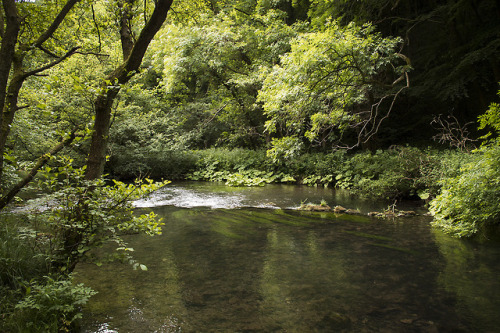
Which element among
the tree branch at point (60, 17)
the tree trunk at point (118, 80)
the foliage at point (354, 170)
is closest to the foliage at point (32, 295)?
the tree trunk at point (118, 80)

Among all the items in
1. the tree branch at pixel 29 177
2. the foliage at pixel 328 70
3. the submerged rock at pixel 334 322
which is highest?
the foliage at pixel 328 70

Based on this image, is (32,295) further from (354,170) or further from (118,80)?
(354,170)

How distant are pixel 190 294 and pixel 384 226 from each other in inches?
187

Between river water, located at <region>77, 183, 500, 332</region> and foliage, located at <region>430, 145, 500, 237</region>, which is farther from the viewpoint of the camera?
foliage, located at <region>430, 145, 500, 237</region>

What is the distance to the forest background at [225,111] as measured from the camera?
3.14 metres

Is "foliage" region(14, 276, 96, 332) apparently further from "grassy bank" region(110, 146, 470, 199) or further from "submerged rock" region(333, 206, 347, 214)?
"submerged rock" region(333, 206, 347, 214)

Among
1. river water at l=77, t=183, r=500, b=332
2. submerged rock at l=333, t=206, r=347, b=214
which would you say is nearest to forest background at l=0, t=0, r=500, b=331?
river water at l=77, t=183, r=500, b=332

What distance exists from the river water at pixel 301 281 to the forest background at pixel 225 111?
71 centimetres

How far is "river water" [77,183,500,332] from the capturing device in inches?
134

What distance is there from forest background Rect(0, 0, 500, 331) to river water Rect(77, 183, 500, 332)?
0.71m

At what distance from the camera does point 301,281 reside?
4.41 meters

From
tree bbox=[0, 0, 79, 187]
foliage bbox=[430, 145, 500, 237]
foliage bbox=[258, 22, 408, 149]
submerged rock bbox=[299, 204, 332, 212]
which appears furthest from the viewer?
submerged rock bbox=[299, 204, 332, 212]

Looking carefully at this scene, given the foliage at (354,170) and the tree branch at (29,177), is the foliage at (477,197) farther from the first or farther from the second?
the tree branch at (29,177)

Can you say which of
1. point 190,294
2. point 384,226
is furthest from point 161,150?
point 190,294
